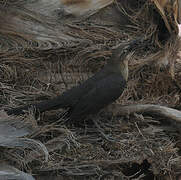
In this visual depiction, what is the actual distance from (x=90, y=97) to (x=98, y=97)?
87mm

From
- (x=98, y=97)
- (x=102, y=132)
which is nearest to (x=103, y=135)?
(x=102, y=132)

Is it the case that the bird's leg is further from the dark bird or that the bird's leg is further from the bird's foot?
the dark bird

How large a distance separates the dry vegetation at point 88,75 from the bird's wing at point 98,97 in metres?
0.24

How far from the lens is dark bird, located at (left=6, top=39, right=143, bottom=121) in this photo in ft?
19.7

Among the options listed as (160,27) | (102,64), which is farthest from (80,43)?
(160,27)

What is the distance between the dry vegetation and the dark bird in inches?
7.2

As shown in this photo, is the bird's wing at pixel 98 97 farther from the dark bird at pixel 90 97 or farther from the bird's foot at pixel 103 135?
the bird's foot at pixel 103 135

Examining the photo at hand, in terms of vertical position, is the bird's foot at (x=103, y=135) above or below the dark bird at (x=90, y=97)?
below

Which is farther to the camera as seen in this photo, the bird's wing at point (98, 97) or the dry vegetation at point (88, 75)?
the bird's wing at point (98, 97)

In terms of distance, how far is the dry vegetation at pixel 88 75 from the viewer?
573 cm

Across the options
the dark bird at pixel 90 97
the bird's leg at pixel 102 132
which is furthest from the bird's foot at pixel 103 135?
the dark bird at pixel 90 97

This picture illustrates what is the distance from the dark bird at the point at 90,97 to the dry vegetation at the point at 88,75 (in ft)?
0.60

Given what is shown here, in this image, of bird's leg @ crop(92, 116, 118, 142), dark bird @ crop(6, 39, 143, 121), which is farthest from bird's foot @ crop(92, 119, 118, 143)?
dark bird @ crop(6, 39, 143, 121)

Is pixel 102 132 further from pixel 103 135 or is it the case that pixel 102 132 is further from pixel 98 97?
pixel 98 97
